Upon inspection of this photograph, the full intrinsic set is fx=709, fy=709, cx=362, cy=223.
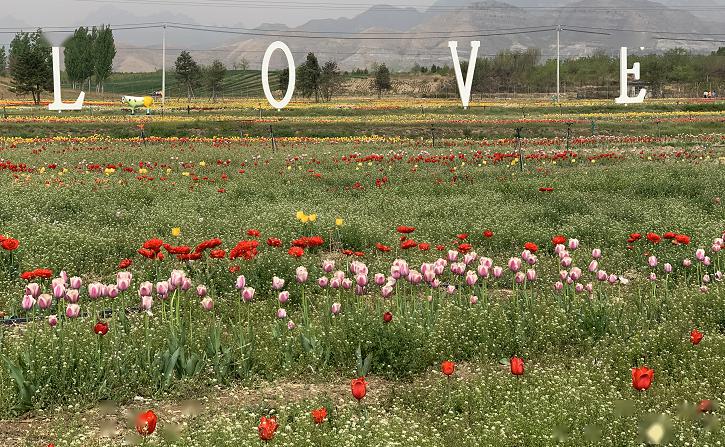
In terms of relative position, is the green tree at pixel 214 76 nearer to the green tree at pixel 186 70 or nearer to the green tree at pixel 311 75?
the green tree at pixel 186 70

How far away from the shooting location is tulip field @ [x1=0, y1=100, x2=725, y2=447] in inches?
187

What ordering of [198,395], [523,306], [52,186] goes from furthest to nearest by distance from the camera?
[52,186] → [523,306] → [198,395]

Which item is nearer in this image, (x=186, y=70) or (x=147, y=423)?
(x=147, y=423)

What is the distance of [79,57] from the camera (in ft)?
330

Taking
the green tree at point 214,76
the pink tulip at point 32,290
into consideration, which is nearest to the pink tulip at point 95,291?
the pink tulip at point 32,290

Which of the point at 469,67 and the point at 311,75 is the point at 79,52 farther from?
the point at 469,67

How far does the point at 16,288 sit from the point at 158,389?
12.7 feet

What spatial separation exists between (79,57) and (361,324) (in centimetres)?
10518

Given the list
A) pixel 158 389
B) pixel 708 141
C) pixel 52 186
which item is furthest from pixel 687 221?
pixel 708 141

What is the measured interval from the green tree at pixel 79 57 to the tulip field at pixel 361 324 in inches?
3704

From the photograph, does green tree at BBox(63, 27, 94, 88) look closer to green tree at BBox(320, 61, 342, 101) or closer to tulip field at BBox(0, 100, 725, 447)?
green tree at BBox(320, 61, 342, 101)

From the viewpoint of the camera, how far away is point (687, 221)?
11234 mm

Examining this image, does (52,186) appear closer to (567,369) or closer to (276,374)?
(276,374)

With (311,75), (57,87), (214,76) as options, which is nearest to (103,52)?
(214,76)
